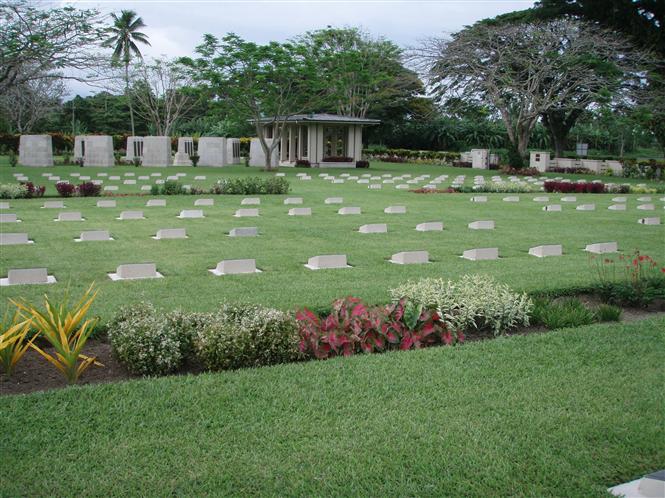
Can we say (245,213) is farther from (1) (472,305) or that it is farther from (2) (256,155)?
(2) (256,155)

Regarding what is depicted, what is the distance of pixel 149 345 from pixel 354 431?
2.02m

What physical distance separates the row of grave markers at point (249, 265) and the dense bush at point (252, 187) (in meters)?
11.6

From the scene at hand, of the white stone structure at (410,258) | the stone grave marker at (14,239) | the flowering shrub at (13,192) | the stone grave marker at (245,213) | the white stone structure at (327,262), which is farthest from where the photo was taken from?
the flowering shrub at (13,192)

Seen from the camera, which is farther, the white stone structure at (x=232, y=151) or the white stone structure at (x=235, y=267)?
the white stone structure at (x=232, y=151)

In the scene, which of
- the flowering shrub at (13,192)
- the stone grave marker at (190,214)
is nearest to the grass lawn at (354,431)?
the stone grave marker at (190,214)

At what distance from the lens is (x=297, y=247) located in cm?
1199

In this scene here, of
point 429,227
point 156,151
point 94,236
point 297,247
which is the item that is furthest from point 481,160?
point 94,236

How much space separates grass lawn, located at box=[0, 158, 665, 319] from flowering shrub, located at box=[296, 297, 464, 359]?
127 centimetres

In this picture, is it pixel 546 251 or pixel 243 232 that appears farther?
pixel 243 232

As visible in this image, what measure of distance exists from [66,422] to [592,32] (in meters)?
37.8

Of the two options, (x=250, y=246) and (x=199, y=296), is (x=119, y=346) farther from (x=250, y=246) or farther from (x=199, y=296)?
(x=250, y=246)

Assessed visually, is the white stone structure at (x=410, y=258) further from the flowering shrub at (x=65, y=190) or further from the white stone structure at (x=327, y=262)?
the flowering shrub at (x=65, y=190)

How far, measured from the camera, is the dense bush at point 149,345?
5.50 meters

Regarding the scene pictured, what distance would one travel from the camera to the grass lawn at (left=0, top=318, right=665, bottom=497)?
378 centimetres
